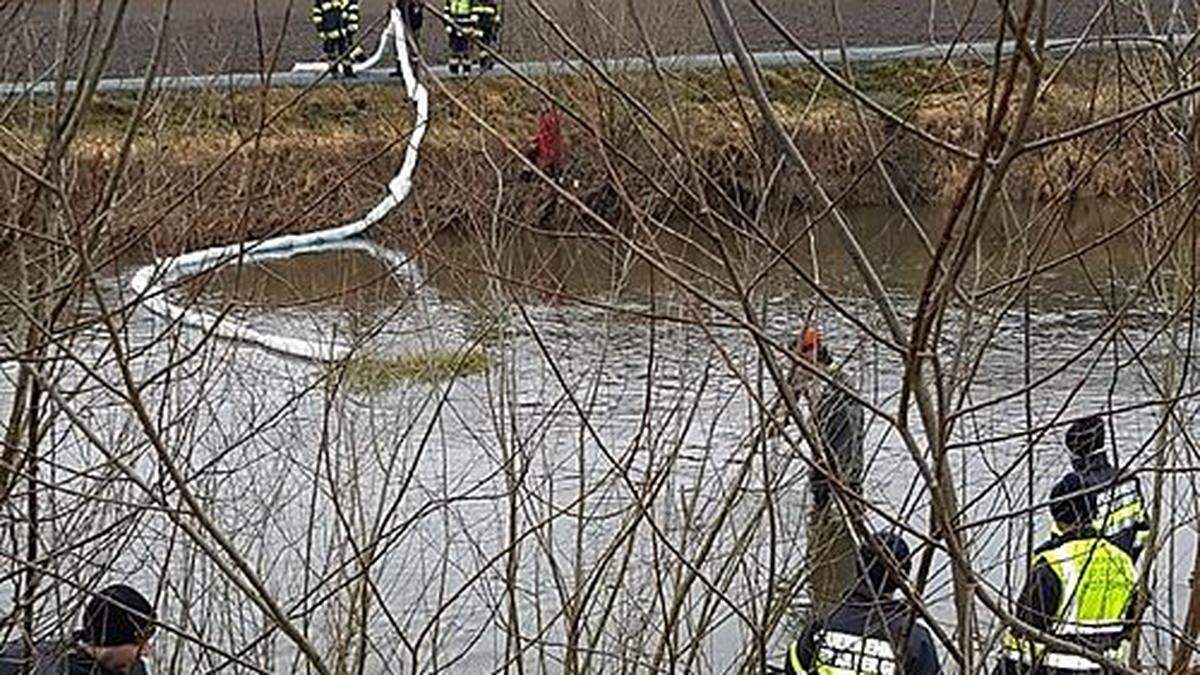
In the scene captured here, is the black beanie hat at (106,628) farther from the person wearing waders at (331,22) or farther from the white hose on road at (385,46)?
the person wearing waders at (331,22)

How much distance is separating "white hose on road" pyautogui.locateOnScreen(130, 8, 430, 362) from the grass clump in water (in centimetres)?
12

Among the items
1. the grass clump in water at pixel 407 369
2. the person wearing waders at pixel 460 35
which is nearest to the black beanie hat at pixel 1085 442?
the person wearing waders at pixel 460 35

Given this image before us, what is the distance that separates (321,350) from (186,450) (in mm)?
2309

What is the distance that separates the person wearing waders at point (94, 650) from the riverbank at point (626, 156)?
95 cm

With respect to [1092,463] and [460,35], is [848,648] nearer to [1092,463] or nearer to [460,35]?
[1092,463]

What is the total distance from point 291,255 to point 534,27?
8.80 metres

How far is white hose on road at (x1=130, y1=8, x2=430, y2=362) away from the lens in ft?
12.0

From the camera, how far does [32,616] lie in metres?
3.99

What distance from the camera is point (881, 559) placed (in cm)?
235

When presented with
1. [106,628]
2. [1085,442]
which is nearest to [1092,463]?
[1085,442]

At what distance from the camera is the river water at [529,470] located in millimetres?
4355

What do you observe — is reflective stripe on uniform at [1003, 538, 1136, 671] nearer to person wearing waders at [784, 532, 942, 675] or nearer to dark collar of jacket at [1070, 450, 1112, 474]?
dark collar of jacket at [1070, 450, 1112, 474]

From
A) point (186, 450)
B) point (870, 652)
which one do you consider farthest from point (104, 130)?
point (870, 652)

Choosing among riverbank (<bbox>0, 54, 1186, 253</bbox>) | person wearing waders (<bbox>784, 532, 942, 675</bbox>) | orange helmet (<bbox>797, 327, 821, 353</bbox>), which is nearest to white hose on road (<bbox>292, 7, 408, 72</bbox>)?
riverbank (<bbox>0, 54, 1186, 253</bbox>)
